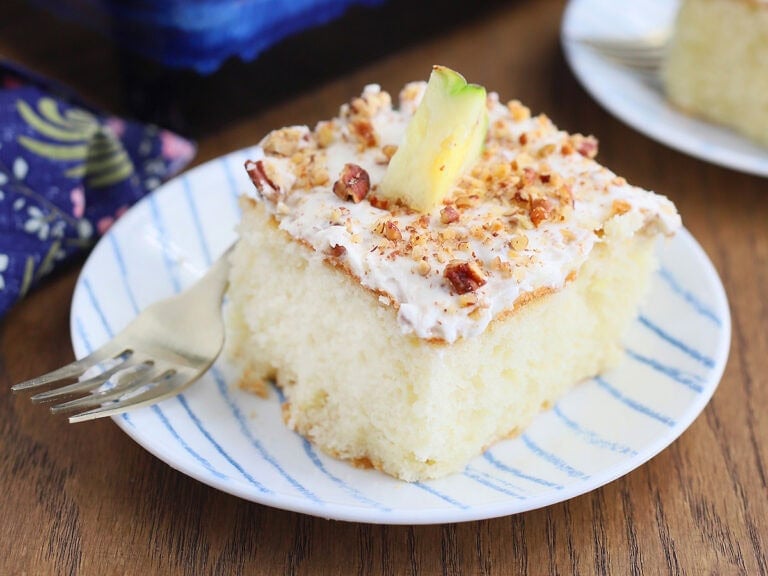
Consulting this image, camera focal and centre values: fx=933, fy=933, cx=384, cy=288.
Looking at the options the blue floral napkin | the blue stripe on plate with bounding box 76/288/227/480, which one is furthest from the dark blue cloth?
the blue stripe on plate with bounding box 76/288/227/480

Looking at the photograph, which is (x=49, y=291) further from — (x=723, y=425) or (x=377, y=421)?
(x=723, y=425)

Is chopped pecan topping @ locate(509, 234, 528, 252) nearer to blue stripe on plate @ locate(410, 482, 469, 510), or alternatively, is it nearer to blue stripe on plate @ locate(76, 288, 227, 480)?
blue stripe on plate @ locate(410, 482, 469, 510)

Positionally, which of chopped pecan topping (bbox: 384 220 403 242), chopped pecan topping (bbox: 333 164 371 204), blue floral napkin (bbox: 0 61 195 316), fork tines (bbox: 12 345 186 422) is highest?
chopped pecan topping (bbox: 384 220 403 242)

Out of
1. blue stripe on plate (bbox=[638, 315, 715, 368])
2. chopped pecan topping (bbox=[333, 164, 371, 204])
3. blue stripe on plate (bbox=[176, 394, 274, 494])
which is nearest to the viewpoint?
blue stripe on plate (bbox=[176, 394, 274, 494])

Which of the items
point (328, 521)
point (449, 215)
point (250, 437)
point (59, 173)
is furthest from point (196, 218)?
point (328, 521)

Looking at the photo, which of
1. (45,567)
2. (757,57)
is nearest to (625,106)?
(757,57)

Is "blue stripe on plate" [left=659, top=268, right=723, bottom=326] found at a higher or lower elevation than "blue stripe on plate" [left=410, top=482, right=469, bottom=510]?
higher

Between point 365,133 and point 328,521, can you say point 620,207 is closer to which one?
point 365,133
